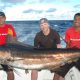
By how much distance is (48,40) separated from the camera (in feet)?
21.0

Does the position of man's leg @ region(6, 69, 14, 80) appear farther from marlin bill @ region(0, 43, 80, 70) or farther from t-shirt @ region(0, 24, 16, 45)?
marlin bill @ region(0, 43, 80, 70)

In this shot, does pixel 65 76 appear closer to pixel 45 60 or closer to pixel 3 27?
pixel 45 60

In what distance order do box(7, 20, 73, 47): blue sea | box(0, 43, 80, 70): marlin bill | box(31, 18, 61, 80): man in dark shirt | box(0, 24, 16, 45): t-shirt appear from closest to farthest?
box(0, 43, 80, 70): marlin bill → box(31, 18, 61, 80): man in dark shirt → box(0, 24, 16, 45): t-shirt → box(7, 20, 73, 47): blue sea

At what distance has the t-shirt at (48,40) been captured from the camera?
6.41m

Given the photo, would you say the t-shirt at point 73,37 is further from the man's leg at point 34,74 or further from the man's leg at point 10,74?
the man's leg at point 10,74

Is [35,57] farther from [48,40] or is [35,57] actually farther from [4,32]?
[4,32]

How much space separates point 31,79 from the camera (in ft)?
21.3

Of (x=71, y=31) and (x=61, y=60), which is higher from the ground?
(x=71, y=31)

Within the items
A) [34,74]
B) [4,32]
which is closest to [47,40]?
[34,74]

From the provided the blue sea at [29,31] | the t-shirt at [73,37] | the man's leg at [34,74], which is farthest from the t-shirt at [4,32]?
the blue sea at [29,31]

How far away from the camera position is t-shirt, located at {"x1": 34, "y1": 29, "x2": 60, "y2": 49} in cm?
641

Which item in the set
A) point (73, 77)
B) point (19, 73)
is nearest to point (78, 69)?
point (73, 77)

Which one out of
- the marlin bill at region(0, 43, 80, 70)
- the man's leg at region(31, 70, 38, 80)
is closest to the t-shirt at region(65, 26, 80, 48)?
the marlin bill at region(0, 43, 80, 70)

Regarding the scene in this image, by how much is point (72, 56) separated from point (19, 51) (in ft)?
3.21
